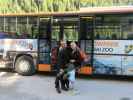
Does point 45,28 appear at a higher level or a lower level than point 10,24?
lower

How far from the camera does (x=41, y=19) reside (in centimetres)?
1659

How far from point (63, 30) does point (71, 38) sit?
0.47 meters

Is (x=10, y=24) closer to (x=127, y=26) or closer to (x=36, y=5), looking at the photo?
(x=36, y=5)

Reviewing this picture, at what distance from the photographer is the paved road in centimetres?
1235

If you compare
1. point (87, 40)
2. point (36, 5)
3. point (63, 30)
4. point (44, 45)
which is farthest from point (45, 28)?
point (87, 40)

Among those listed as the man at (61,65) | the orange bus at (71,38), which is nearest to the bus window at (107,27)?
the orange bus at (71,38)

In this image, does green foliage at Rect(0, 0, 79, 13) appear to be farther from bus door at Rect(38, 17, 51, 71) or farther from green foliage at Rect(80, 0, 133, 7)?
bus door at Rect(38, 17, 51, 71)

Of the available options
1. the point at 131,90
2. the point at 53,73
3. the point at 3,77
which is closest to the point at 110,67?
the point at 131,90

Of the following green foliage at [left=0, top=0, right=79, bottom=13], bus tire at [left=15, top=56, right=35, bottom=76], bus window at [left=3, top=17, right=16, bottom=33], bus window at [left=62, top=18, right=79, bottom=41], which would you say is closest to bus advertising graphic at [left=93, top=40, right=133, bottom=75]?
bus window at [left=62, top=18, right=79, bottom=41]

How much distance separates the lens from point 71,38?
52.4 feet

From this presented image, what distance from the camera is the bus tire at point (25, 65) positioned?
16.7 m

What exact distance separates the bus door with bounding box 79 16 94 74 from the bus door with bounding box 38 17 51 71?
1.40 meters

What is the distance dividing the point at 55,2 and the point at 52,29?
3.53ft

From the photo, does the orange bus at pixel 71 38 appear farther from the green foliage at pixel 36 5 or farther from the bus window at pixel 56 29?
the green foliage at pixel 36 5
